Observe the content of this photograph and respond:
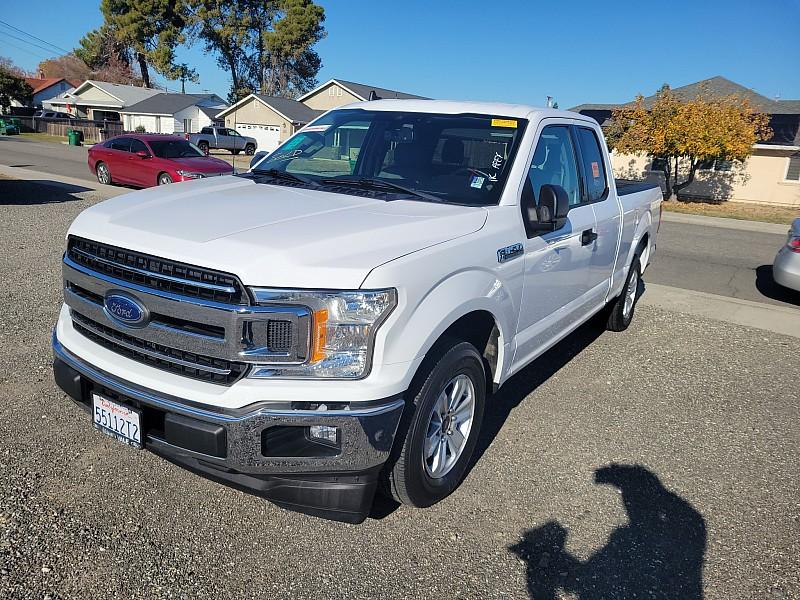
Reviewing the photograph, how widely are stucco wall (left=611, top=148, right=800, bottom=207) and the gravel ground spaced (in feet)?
88.6

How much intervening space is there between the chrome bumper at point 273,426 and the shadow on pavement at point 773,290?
8551 millimetres

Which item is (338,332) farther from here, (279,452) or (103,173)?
(103,173)

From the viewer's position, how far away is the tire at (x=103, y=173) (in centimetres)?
1845

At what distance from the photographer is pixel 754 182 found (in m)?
29.5

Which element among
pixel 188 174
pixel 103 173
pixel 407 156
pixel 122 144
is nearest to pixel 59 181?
pixel 103 173

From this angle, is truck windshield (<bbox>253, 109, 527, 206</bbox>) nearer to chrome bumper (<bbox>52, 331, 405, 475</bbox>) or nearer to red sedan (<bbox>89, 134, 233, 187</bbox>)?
chrome bumper (<bbox>52, 331, 405, 475</bbox>)

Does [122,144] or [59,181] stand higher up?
[122,144]

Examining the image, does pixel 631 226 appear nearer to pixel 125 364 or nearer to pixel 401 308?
pixel 401 308

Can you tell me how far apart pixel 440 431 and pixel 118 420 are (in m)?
1.51

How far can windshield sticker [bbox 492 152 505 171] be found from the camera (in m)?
3.79

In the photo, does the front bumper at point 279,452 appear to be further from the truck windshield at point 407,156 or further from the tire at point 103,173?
the tire at point 103,173

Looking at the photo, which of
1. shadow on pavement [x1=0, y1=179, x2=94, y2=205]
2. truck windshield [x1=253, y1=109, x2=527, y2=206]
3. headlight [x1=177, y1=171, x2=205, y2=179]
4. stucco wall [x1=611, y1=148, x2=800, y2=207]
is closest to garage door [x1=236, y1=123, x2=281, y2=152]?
stucco wall [x1=611, y1=148, x2=800, y2=207]

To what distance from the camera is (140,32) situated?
67.9m

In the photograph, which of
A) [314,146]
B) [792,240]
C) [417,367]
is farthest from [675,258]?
[417,367]
